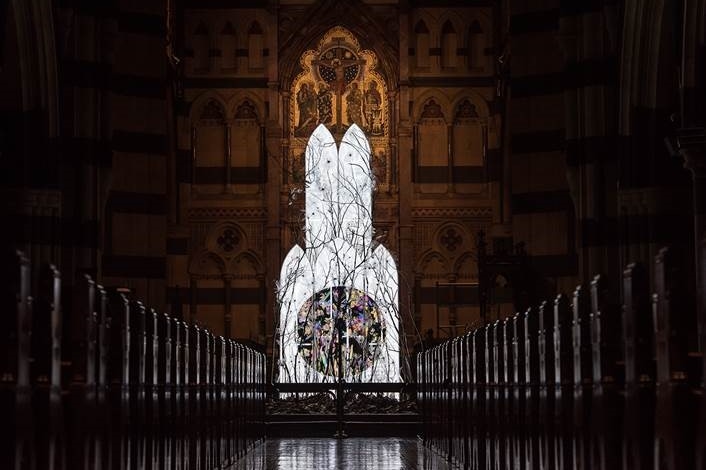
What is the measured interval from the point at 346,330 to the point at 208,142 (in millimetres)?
6470

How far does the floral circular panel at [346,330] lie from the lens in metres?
24.9

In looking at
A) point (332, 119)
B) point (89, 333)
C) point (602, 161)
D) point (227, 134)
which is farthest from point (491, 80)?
point (89, 333)

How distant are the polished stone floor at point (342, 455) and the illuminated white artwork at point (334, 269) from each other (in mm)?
8773

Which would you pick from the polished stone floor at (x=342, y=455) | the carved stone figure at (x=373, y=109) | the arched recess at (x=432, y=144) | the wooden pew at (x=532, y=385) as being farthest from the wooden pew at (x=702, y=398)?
the carved stone figure at (x=373, y=109)

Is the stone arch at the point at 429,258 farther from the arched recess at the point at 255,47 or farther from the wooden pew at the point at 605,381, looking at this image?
the wooden pew at the point at 605,381

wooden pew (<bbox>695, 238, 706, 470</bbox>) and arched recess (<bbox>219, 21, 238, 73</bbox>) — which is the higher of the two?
arched recess (<bbox>219, 21, 238, 73</bbox>)

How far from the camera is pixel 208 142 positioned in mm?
28906

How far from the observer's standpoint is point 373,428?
19297 millimetres

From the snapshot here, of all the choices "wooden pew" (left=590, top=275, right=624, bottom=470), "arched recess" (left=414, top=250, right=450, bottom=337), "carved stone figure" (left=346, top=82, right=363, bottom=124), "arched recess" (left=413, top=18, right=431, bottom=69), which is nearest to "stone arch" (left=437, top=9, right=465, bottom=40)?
"arched recess" (left=413, top=18, right=431, bottom=69)

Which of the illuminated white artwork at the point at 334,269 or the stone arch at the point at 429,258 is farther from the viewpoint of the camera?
the stone arch at the point at 429,258

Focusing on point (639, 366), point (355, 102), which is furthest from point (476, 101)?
point (639, 366)

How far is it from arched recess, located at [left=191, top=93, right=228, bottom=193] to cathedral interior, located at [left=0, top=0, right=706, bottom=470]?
0.07m

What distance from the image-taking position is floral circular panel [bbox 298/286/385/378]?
2491 centimetres

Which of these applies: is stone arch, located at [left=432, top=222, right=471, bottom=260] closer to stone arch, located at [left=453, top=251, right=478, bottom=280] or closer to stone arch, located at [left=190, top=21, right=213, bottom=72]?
stone arch, located at [left=453, top=251, right=478, bottom=280]
